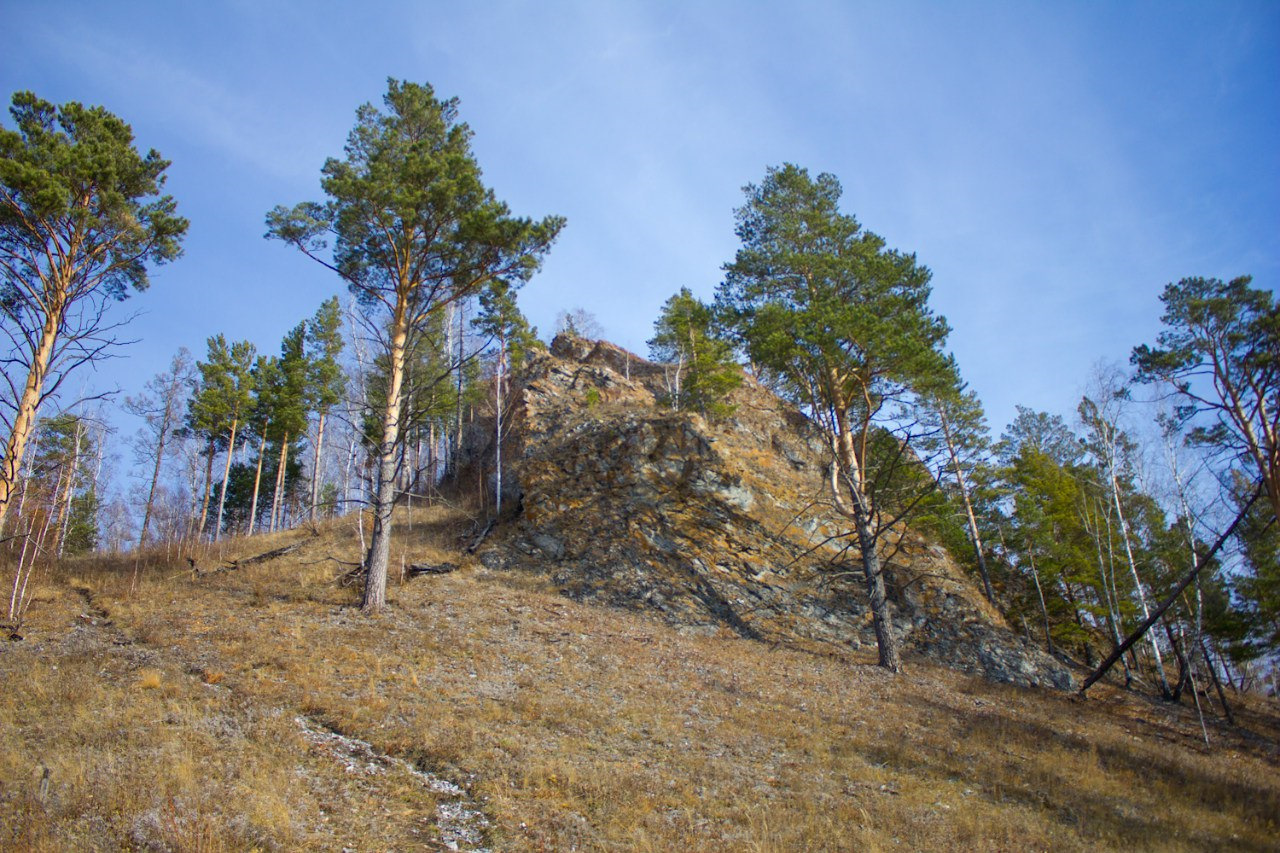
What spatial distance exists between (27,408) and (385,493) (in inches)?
253

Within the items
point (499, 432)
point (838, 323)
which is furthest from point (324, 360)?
point (838, 323)

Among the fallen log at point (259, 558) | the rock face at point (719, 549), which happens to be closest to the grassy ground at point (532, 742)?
the rock face at point (719, 549)

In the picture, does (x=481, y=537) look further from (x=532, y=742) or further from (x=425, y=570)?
(x=532, y=742)

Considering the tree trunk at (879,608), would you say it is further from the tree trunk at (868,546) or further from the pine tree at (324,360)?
the pine tree at (324,360)

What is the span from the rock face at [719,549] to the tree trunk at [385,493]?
6114 millimetres

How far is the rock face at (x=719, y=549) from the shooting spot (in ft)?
58.9

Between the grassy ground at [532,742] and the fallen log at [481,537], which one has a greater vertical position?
the fallen log at [481,537]

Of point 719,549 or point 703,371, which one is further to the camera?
point 703,371

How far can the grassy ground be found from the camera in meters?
5.89

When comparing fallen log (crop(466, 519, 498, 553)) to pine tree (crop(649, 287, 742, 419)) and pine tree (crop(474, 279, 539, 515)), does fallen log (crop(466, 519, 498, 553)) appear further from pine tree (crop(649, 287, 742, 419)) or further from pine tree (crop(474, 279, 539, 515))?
pine tree (crop(649, 287, 742, 419))

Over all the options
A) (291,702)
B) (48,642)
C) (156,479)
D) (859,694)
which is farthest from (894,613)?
(156,479)

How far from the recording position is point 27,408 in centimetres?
1165

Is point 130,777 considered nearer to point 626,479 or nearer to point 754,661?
point 754,661

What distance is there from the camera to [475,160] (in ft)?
52.9
